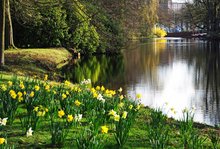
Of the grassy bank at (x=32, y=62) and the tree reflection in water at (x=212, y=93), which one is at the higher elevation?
the grassy bank at (x=32, y=62)

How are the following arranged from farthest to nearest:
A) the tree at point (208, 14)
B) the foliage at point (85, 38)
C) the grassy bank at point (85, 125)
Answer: the tree at point (208, 14) < the foliage at point (85, 38) < the grassy bank at point (85, 125)

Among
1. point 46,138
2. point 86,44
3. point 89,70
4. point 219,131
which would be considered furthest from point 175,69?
point 46,138

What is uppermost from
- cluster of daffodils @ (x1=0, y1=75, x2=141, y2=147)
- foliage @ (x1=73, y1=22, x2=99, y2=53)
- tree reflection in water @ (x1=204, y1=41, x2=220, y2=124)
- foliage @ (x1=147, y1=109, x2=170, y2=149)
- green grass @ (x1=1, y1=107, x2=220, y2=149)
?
foliage @ (x1=73, y1=22, x2=99, y2=53)

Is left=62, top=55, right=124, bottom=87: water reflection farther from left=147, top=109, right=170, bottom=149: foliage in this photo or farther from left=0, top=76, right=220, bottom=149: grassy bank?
left=147, top=109, right=170, bottom=149: foliage

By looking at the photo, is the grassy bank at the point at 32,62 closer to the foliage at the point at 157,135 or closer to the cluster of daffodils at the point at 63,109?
the cluster of daffodils at the point at 63,109

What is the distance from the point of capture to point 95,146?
3.63 m

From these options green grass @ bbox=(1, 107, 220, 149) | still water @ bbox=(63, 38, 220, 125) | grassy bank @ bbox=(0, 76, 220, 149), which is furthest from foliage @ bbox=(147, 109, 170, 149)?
still water @ bbox=(63, 38, 220, 125)

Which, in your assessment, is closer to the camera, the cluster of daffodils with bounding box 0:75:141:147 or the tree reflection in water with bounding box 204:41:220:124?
the cluster of daffodils with bounding box 0:75:141:147

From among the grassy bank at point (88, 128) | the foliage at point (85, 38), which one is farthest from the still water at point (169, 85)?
the foliage at point (85, 38)

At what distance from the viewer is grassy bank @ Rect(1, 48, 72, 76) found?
15.2 m

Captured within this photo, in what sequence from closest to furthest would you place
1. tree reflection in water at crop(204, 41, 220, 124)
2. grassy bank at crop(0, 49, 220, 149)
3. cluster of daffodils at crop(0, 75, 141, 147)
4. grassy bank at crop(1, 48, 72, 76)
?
grassy bank at crop(0, 49, 220, 149), cluster of daffodils at crop(0, 75, 141, 147), tree reflection in water at crop(204, 41, 220, 124), grassy bank at crop(1, 48, 72, 76)

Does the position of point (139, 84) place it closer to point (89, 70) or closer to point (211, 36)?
point (89, 70)

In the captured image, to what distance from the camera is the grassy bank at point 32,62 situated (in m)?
15.2

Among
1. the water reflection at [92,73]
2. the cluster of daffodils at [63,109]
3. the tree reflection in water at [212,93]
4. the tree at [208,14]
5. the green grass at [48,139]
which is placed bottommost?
the tree reflection in water at [212,93]
